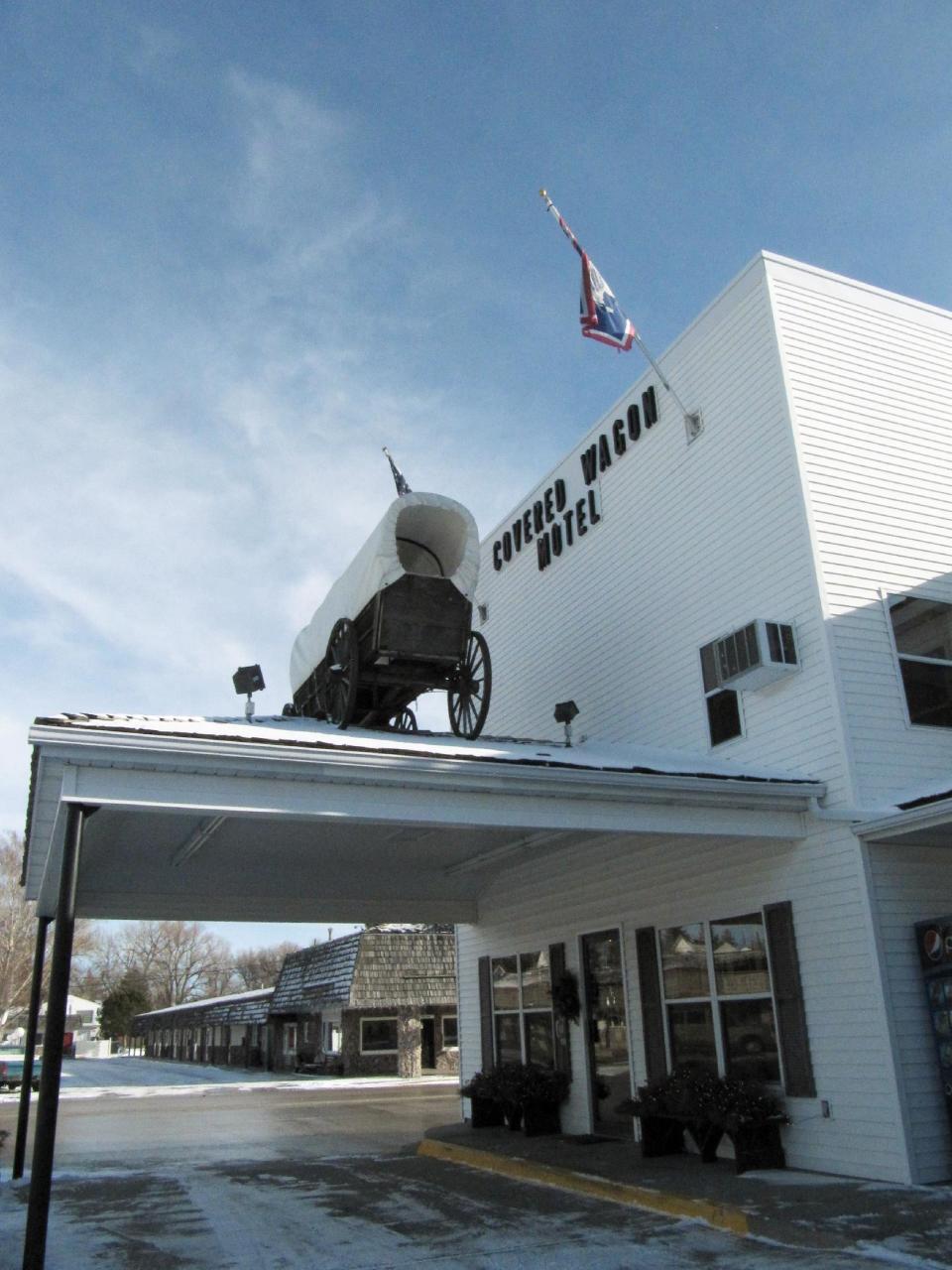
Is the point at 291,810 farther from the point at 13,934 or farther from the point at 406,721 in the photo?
the point at 13,934

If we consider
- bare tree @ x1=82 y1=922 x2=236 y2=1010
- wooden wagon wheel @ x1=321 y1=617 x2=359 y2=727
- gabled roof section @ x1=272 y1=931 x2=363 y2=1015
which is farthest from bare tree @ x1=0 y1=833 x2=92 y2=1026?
wooden wagon wheel @ x1=321 y1=617 x2=359 y2=727

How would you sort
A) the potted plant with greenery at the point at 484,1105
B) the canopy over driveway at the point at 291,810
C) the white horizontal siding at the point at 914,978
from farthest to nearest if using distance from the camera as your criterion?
the potted plant with greenery at the point at 484,1105
the white horizontal siding at the point at 914,978
the canopy over driveway at the point at 291,810

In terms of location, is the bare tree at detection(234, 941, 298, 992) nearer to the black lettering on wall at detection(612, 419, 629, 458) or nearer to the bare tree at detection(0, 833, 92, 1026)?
the bare tree at detection(0, 833, 92, 1026)

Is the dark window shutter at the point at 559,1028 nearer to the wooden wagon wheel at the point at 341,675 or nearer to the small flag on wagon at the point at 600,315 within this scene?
the wooden wagon wheel at the point at 341,675

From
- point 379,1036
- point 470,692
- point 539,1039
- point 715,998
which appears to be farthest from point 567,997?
point 379,1036

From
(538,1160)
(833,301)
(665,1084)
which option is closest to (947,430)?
(833,301)

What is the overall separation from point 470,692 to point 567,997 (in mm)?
4285

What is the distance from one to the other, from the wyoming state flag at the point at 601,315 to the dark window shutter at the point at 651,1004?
702 cm

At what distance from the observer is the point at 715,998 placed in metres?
10.9

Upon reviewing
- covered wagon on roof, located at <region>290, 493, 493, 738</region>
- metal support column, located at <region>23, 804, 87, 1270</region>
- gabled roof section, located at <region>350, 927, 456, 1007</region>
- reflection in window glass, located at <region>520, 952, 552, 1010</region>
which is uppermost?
covered wagon on roof, located at <region>290, 493, 493, 738</region>

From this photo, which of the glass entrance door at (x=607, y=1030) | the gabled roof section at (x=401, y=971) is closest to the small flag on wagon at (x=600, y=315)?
the glass entrance door at (x=607, y=1030)

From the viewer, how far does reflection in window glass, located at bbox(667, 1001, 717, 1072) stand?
10984 millimetres

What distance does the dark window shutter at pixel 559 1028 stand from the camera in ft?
44.2

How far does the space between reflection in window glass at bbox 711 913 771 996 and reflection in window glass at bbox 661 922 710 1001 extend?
23 centimetres
